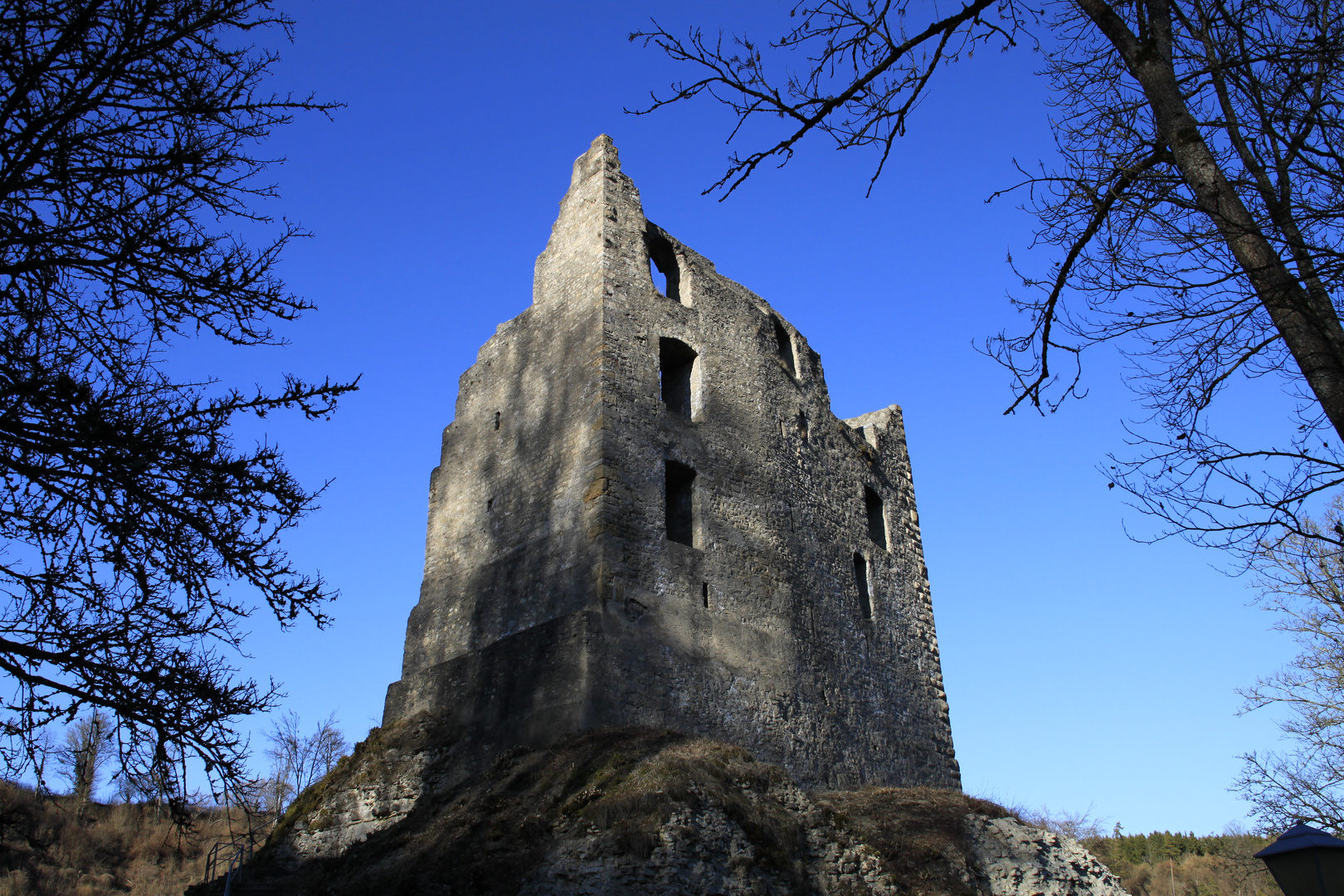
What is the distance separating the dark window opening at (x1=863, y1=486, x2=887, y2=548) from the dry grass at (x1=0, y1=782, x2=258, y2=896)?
1329cm

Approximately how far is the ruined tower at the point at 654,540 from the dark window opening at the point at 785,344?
41 millimetres

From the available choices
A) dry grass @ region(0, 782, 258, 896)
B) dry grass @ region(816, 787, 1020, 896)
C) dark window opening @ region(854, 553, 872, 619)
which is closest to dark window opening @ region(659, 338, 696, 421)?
dark window opening @ region(854, 553, 872, 619)

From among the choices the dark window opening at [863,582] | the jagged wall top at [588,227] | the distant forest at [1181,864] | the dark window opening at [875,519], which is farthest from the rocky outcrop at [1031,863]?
the distant forest at [1181,864]

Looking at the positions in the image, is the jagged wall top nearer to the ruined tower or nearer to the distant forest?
the ruined tower

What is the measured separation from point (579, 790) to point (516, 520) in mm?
4737

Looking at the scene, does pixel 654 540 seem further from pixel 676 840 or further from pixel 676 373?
pixel 676 840

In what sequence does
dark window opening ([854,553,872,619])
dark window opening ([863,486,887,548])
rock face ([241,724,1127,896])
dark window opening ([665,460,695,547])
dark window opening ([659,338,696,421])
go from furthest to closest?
dark window opening ([863,486,887,548])
dark window opening ([854,553,872,619])
dark window opening ([659,338,696,421])
dark window opening ([665,460,695,547])
rock face ([241,724,1127,896])

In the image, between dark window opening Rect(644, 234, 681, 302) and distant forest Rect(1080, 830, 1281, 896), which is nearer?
dark window opening Rect(644, 234, 681, 302)

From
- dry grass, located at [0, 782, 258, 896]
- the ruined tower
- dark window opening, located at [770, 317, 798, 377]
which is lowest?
dry grass, located at [0, 782, 258, 896]

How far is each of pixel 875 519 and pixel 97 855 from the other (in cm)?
1800

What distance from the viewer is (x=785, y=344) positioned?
15.9 m

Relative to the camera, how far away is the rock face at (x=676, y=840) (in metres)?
7.56

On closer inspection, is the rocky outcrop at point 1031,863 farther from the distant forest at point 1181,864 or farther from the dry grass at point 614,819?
the distant forest at point 1181,864

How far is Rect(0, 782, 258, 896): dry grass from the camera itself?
18938mm
